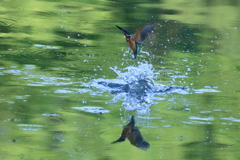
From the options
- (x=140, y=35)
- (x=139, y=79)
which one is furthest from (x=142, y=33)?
(x=139, y=79)

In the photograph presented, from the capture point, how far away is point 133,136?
5230 millimetres

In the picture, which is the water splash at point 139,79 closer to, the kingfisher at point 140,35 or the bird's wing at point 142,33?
the kingfisher at point 140,35

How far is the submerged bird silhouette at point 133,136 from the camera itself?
501 centimetres

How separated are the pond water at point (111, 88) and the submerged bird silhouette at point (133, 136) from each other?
53 mm

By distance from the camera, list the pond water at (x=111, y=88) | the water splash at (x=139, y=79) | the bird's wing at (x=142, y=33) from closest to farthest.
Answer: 1. the pond water at (x=111, y=88)
2. the bird's wing at (x=142, y=33)
3. the water splash at (x=139, y=79)

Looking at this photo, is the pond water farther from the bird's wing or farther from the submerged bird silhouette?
the bird's wing

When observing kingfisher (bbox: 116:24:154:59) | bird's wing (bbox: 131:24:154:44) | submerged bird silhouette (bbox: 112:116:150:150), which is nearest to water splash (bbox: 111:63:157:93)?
kingfisher (bbox: 116:24:154:59)

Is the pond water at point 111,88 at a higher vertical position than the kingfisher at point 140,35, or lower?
lower

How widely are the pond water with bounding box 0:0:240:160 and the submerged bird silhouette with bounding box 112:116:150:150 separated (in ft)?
0.17

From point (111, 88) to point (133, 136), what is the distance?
167cm

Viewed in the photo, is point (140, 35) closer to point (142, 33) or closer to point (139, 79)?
point (142, 33)

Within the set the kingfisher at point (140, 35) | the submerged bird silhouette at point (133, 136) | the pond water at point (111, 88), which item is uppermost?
the kingfisher at point (140, 35)

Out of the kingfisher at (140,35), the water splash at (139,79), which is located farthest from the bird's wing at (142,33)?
the water splash at (139,79)

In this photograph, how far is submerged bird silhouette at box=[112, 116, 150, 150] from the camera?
5008mm
